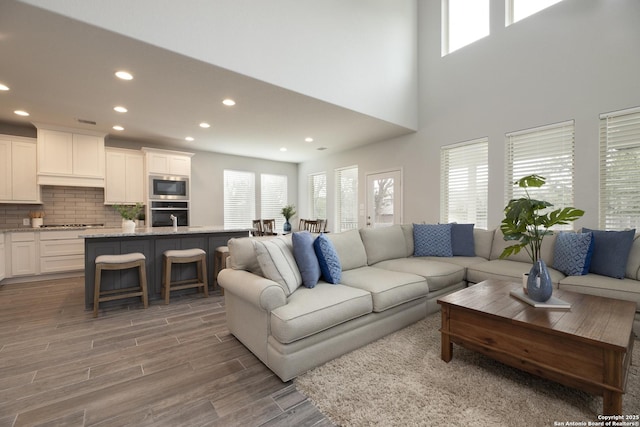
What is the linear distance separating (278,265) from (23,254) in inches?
198

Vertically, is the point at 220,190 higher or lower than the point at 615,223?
higher

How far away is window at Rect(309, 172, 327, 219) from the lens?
24.5 feet

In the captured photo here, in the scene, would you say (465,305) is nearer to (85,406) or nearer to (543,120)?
(85,406)

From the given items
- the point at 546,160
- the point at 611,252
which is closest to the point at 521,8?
the point at 546,160

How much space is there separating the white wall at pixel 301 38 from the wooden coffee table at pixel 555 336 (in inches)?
119

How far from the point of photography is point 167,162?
5.73m

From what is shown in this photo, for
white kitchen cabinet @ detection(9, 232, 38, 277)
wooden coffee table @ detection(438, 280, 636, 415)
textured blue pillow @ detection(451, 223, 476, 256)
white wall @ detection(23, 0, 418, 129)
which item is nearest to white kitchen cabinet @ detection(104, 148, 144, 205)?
white kitchen cabinet @ detection(9, 232, 38, 277)

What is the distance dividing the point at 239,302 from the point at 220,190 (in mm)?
5099

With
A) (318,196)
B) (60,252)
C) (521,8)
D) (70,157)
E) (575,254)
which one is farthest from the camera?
(318,196)

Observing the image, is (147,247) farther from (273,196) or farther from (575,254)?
(575,254)

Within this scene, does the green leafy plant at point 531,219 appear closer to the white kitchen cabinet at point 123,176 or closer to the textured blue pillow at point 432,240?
the textured blue pillow at point 432,240

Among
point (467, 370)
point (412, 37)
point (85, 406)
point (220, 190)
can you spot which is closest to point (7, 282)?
point (220, 190)

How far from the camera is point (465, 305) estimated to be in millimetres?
2021

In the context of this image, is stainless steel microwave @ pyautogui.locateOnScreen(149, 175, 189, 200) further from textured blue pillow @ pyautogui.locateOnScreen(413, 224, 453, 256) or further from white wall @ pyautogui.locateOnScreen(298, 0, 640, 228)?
textured blue pillow @ pyautogui.locateOnScreen(413, 224, 453, 256)
